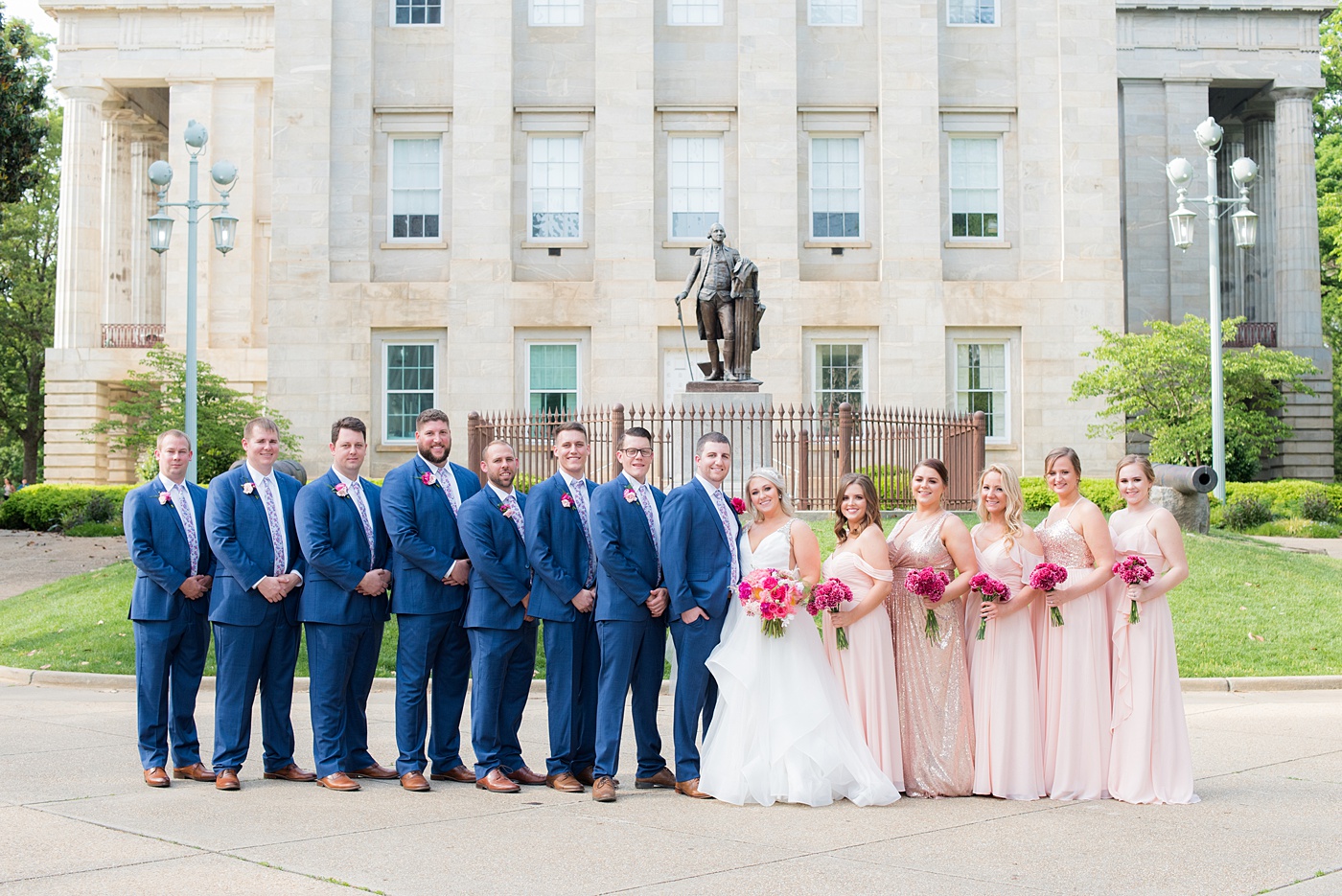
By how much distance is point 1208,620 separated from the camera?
1634cm

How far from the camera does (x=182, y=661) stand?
9.30m

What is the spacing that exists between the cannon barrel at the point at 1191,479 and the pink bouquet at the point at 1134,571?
13.0m

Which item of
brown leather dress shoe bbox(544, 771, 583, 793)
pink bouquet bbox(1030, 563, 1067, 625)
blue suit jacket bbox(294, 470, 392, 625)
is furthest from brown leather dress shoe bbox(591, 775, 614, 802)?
pink bouquet bbox(1030, 563, 1067, 625)

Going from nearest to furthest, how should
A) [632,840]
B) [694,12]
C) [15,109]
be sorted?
[632,840], [15,109], [694,12]

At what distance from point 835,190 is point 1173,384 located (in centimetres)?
900

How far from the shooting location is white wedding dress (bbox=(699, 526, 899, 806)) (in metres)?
8.35

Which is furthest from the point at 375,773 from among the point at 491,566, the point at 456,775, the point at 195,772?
the point at 491,566

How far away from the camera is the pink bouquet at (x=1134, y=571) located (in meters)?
8.69

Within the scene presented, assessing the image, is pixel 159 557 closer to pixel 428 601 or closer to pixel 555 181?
pixel 428 601

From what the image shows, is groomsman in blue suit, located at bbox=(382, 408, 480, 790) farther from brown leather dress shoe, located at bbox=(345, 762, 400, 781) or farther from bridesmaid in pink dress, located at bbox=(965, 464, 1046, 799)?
bridesmaid in pink dress, located at bbox=(965, 464, 1046, 799)

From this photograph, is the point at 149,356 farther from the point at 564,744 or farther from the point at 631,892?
the point at 631,892

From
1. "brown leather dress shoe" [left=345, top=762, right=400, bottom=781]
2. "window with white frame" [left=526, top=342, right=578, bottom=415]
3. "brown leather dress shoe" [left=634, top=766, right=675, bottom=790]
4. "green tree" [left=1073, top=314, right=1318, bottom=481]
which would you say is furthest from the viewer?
"window with white frame" [left=526, top=342, right=578, bottom=415]

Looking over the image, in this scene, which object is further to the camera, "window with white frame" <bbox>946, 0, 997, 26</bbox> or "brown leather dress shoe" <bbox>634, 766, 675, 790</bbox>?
"window with white frame" <bbox>946, 0, 997, 26</bbox>

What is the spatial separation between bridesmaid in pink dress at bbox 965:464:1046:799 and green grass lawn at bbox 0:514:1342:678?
622 cm
